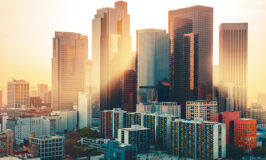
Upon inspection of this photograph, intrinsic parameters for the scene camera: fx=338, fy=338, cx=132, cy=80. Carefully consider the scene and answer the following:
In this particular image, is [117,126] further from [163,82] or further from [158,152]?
[163,82]

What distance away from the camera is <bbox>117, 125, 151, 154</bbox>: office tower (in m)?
18.4

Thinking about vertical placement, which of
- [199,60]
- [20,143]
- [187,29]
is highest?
[187,29]

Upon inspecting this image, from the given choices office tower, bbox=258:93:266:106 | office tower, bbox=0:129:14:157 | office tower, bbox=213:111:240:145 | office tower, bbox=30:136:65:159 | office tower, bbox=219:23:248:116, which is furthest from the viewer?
office tower, bbox=219:23:248:116

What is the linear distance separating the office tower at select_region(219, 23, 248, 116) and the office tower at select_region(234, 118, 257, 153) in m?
17.9

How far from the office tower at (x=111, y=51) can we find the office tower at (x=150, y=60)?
2.16m

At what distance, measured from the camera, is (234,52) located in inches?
1495

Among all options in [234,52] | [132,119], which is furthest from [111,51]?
[132,119]

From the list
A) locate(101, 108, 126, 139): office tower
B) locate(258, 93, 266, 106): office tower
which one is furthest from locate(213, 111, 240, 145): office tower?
locate(258, 93, 266, 106): office tower

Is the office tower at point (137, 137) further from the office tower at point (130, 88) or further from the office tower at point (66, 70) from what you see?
the office tower at point (66, 70)

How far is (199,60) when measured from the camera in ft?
110

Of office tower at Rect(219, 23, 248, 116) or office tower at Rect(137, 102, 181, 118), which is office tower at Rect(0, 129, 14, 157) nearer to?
office tower at Rect(137, 102, 181, 118)

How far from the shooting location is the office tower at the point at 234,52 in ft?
123

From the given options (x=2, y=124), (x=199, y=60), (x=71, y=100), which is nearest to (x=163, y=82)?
(x=199, y=60)

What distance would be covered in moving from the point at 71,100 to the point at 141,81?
945 cm
